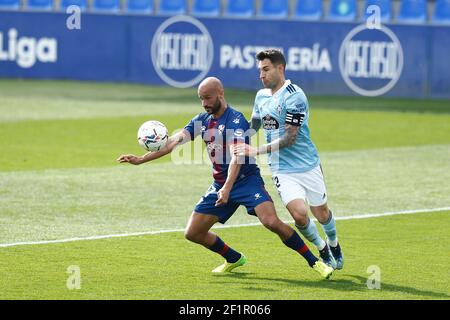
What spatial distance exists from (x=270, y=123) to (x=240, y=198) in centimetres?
77

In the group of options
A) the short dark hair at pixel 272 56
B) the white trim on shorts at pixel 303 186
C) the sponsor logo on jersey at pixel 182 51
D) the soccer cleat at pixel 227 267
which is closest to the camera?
the short dark hair at pixel 272 56

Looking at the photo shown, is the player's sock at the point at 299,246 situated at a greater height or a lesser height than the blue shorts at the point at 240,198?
lesser

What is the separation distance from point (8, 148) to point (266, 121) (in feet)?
35.9

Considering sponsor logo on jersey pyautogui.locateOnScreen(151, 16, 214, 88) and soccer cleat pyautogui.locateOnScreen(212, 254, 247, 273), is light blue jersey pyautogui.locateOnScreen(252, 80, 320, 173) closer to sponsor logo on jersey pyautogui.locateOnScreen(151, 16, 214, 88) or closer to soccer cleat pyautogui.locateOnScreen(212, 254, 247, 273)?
soccer cleat pyautogui.locateOnScreen(212, 254, 247, 273)

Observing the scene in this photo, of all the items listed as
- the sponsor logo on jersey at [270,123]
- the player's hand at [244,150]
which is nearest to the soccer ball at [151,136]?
the player's hand at [244,150]

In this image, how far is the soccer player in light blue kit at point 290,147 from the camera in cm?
1066

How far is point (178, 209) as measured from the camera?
15133 mm

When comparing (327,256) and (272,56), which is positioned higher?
(272,56)

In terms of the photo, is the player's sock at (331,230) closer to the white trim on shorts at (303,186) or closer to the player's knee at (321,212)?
the player's knee at (321,212)

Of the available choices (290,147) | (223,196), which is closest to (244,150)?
(223,196)

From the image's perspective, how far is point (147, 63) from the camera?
32.4 m

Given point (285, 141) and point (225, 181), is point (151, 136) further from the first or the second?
point (285, 141)
